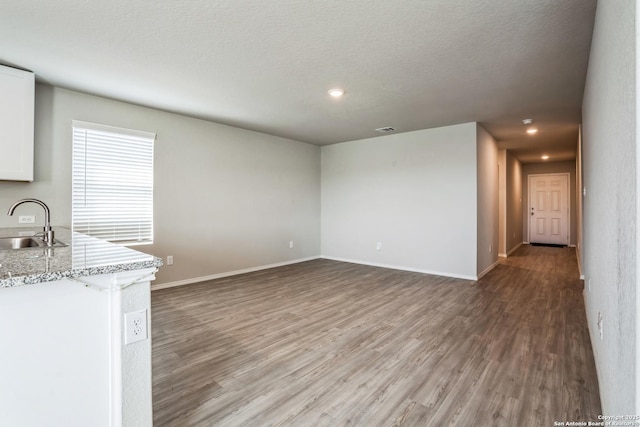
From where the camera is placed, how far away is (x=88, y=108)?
3539mm

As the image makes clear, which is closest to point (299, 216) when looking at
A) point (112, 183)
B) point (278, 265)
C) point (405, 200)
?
point (278, 265)

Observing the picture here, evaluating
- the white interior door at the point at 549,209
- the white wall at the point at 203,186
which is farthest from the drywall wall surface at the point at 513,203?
the white wall at the point at 203,186

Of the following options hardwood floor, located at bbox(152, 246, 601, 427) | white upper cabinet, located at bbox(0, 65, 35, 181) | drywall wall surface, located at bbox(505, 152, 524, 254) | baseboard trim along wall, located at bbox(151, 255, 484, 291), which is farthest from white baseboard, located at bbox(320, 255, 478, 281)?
white upper cabinet, located at bbox(0, 65, 35, 181)

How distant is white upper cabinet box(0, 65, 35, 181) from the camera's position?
281 cm

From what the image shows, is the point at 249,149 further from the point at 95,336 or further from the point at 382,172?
the point at 95,336

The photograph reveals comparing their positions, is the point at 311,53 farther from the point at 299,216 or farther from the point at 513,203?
the point at 513,203

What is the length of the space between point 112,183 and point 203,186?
114 centimetres

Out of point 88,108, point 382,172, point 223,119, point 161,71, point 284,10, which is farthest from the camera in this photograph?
point 382,172

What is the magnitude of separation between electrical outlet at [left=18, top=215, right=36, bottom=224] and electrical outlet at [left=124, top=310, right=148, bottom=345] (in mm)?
2944

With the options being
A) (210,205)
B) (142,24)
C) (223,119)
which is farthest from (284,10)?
(210,205)

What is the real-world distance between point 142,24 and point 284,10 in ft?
3.35

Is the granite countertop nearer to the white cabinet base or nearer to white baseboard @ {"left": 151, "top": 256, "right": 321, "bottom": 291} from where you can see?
the white cabinet base

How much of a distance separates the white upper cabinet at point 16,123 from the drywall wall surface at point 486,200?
5.50 metres

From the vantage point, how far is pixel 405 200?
5395 mm
